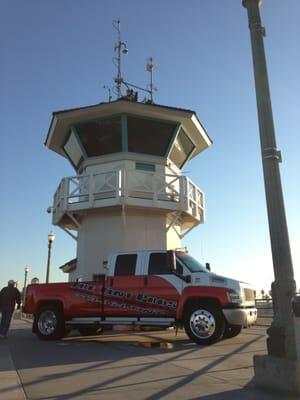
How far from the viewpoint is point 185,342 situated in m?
12.1

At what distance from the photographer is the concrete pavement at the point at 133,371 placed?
6080mm

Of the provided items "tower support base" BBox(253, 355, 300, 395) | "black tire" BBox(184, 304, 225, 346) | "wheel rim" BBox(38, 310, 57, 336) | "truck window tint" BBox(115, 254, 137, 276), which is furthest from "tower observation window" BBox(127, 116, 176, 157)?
"tower support base" BBox(253, 355, 300, 395)

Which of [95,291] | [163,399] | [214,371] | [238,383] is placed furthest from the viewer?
[95,291]

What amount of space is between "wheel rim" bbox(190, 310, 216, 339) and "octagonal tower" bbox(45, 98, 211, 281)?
23.9 feet

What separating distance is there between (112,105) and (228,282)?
10027mm

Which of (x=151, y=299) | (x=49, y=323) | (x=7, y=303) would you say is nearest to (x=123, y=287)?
(x=151, y=299)

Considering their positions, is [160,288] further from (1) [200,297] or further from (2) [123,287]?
(1) [200,297]

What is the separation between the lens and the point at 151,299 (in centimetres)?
1245

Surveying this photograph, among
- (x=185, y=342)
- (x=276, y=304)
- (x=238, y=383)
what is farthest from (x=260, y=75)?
(x=185, y=342)

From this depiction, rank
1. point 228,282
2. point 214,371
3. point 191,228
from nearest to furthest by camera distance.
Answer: point 214,371 → point 228,282 → point 191,228

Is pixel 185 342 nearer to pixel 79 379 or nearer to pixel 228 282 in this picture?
pixel 228 282

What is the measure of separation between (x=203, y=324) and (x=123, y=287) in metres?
2.64

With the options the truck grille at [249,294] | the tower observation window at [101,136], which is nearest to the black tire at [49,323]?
the truck grille at [249,294]

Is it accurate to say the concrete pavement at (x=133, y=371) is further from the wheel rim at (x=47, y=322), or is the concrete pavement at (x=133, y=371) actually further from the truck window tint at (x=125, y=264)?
the truck window tint at (x=125, y=264)
